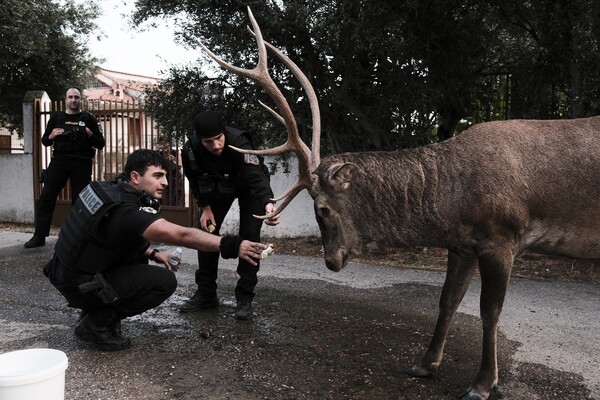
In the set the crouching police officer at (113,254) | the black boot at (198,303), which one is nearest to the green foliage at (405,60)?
the black boot at (198,303)

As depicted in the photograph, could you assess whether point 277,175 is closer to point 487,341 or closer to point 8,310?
point 8,310

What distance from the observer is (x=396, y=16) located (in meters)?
7.51

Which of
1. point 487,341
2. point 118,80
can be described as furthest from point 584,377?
point 118,80

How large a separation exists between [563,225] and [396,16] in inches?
178

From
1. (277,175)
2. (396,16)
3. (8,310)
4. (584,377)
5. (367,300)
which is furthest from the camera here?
(277,175)

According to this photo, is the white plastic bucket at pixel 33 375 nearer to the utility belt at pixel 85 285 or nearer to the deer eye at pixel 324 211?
the utility belt at pixel 85 285

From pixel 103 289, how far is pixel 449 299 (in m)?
2.44

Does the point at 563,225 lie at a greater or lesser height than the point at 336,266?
greater

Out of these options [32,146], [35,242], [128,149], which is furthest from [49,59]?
[35,242]

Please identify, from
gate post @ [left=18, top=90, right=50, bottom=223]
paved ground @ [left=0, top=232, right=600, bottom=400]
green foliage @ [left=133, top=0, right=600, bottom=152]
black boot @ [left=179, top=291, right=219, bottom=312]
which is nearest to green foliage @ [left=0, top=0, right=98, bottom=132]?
gate post @ [left=18, top=90, right=50, bottom=223]

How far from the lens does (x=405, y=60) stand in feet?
26.6

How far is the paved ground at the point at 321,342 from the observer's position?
375 centimetres

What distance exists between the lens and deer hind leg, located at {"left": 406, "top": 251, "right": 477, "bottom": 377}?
4000 mm

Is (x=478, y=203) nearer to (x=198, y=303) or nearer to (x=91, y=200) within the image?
(x=91, y=200)
